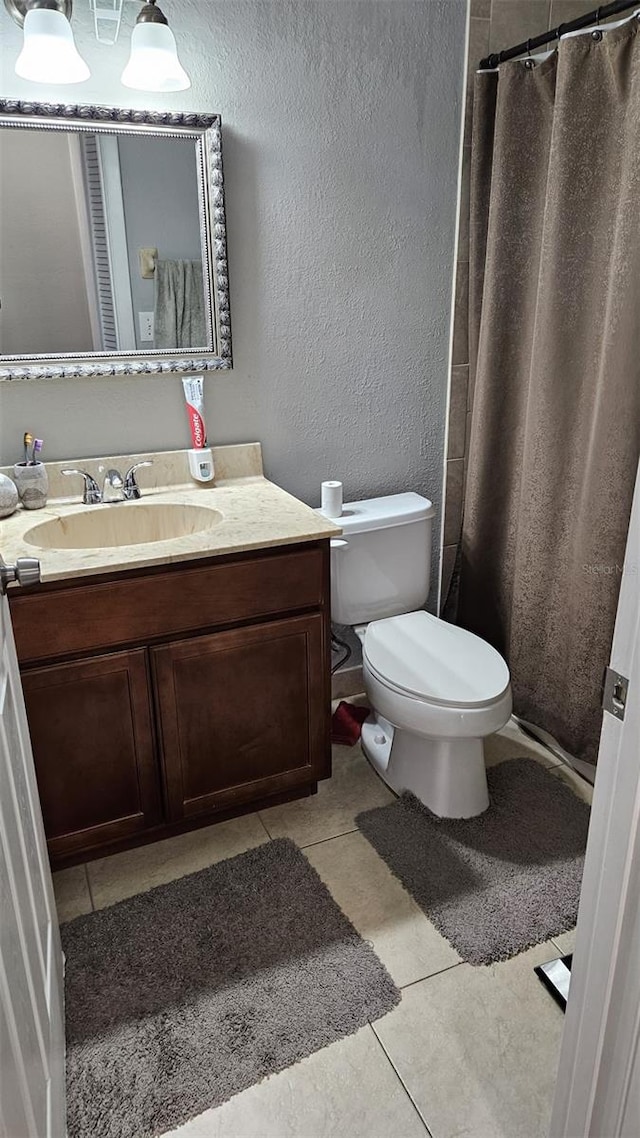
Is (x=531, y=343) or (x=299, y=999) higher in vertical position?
(x=531, y=343)

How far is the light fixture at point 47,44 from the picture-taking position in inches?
60.6

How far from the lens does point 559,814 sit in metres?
2.02

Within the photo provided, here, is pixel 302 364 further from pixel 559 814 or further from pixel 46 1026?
pixel 46 1026

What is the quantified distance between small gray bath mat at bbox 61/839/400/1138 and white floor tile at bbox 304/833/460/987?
0.03m

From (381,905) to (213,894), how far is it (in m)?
0.39

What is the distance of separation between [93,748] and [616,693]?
122 centimetres

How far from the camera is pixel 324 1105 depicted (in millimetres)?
1347

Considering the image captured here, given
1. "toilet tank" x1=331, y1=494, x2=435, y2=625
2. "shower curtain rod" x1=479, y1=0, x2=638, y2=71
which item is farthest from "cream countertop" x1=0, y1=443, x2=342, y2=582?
"shower curtain rod" x1=479, y1=0, x2=638, y2=71

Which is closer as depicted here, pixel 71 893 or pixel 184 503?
pixel 71 893

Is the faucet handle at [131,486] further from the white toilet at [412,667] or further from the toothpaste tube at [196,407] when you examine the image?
the white toilet at [412,667]

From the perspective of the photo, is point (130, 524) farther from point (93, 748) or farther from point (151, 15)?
point (151, 15)

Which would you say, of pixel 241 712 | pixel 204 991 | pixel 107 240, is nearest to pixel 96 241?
pixel 107 240

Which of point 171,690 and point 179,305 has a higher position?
point 179,305

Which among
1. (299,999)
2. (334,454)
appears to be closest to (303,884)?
(299,999)
